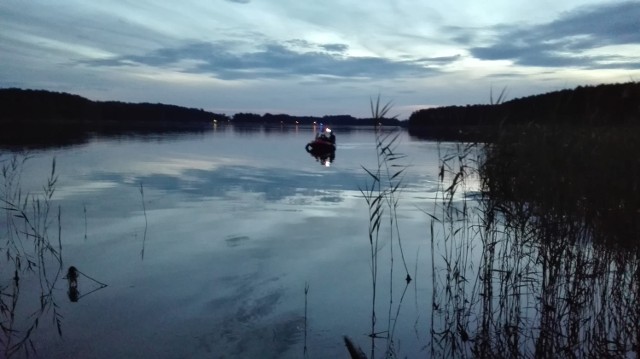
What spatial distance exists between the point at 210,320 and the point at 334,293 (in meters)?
2.33

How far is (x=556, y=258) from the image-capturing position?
7500mm

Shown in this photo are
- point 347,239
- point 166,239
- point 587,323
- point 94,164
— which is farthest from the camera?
point 94,164

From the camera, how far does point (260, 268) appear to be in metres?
10.3

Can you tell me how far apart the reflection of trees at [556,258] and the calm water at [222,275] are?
86cm

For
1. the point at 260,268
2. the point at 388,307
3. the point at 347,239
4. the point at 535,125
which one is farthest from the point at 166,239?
the point at 535,125

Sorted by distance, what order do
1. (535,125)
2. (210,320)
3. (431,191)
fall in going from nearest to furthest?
(210,320) < (535,125) < (431,191)

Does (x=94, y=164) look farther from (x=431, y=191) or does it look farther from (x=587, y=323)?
(x=587, y=323)

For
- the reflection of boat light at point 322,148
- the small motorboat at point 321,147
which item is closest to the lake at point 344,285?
the reflection of boat light at point 322,148

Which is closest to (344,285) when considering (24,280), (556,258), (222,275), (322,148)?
(222,275)

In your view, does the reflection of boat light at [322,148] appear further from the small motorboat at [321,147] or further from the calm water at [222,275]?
the calm water at [222,275]

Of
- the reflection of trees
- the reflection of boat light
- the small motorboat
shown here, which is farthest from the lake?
the small motorboat

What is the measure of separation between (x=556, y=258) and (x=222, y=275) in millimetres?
5718

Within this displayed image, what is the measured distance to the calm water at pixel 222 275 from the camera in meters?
6.82

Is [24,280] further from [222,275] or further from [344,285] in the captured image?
[344,285]
